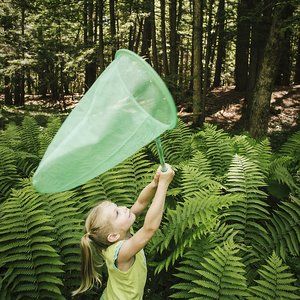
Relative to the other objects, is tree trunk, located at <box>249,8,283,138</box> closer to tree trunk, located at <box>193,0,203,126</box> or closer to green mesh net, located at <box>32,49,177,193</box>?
tree trunk, located at <box>193,0,203,126</box>

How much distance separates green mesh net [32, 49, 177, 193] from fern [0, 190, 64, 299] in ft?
5.34

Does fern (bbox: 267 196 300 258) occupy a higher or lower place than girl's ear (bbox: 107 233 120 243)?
lower

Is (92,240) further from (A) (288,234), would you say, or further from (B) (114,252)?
(A) (288,234)

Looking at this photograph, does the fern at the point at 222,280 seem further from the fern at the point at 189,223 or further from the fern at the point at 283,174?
the fern at the point at 283,174

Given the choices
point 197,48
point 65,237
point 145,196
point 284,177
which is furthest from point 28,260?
point 197,48

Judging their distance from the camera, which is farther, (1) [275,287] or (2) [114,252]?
(1) [275,287]

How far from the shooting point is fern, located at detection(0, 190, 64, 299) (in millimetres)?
3054

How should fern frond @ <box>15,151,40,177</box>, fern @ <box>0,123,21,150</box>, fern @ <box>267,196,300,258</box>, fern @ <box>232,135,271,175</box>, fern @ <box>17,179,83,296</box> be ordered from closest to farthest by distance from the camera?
1. fern @ <box>17,179,83,296</box>
2. fern @ <box>267,196,300,258</box>
3. fern @ <box>232,135,271,175</box>
4. fern frond @ <box>15,151,40,177</box>
5. fern @ <box>0,123,21,150</box>

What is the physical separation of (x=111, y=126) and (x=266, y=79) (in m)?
6.85

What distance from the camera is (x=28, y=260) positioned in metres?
3.21

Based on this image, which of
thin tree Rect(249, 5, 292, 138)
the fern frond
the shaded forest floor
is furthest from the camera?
the shaded forest floor

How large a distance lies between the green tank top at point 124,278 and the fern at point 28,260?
652 mm

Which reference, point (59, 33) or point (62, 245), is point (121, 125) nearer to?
point (62, 245)

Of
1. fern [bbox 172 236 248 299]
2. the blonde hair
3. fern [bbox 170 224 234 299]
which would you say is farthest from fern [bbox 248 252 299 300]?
the blonde hair
